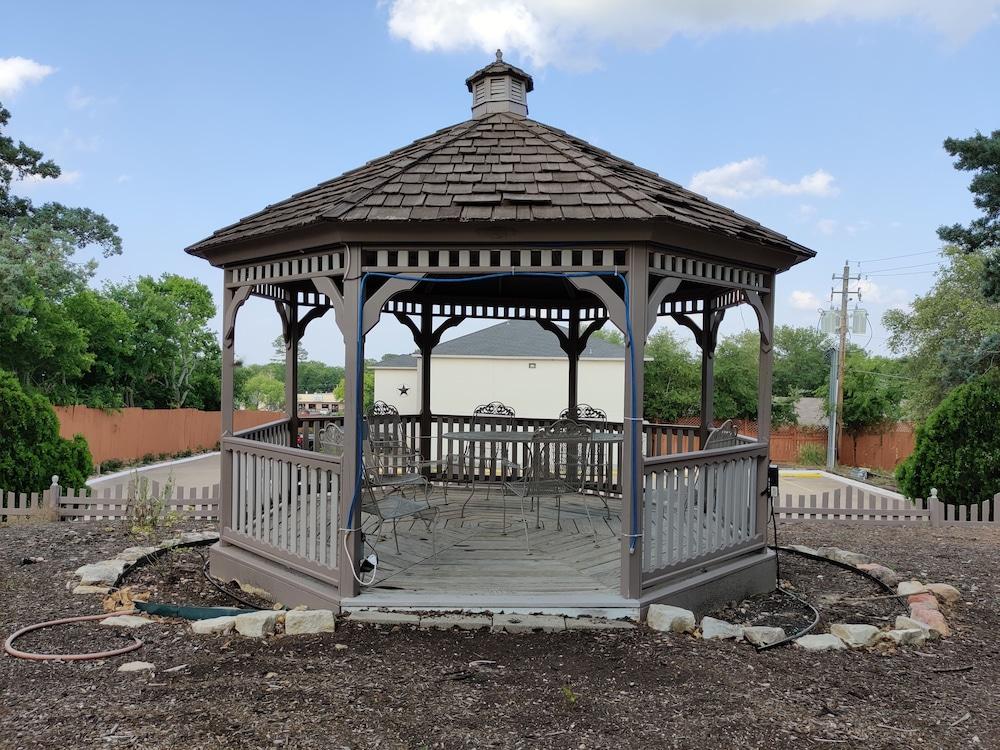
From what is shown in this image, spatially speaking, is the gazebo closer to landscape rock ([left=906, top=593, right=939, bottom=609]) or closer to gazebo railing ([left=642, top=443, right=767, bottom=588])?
gazebo railing ([left=642, top=443, right=767, bottom=588])

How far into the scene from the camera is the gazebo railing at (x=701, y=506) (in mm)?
4914

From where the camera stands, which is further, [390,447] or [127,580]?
[390,447]

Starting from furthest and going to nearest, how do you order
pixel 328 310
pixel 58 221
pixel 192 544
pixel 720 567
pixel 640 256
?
pixel 58 221
pixel 328 310
pixel 192 544
pixel 720 567
pixel 640 256

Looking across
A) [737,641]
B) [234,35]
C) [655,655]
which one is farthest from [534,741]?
[234,35]

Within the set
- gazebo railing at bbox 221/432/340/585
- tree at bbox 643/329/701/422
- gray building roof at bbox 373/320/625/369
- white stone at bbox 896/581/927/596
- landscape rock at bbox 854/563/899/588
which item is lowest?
landscape rock at bbox 854/563/899/588

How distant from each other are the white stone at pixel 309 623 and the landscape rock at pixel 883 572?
195 inches

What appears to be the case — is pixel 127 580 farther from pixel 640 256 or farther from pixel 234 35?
pixel 234 35

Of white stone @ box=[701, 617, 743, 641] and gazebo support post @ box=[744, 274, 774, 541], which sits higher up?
gazebo support post @ box=[744, 274, 774, 541]

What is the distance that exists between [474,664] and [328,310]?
4989 mm

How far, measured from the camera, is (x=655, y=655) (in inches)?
161

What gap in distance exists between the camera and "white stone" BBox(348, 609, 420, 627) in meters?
4.50

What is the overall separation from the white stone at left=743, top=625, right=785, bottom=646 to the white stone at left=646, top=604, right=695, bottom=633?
1.16 ft

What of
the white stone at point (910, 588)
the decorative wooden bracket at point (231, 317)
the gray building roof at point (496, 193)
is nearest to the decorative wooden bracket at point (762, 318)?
the gray building roof at point (496, 193)

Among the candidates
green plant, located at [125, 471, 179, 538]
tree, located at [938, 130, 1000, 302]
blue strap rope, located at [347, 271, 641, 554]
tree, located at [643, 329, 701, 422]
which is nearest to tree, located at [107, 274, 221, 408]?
tree, located at [643, 329, 701, 422]
